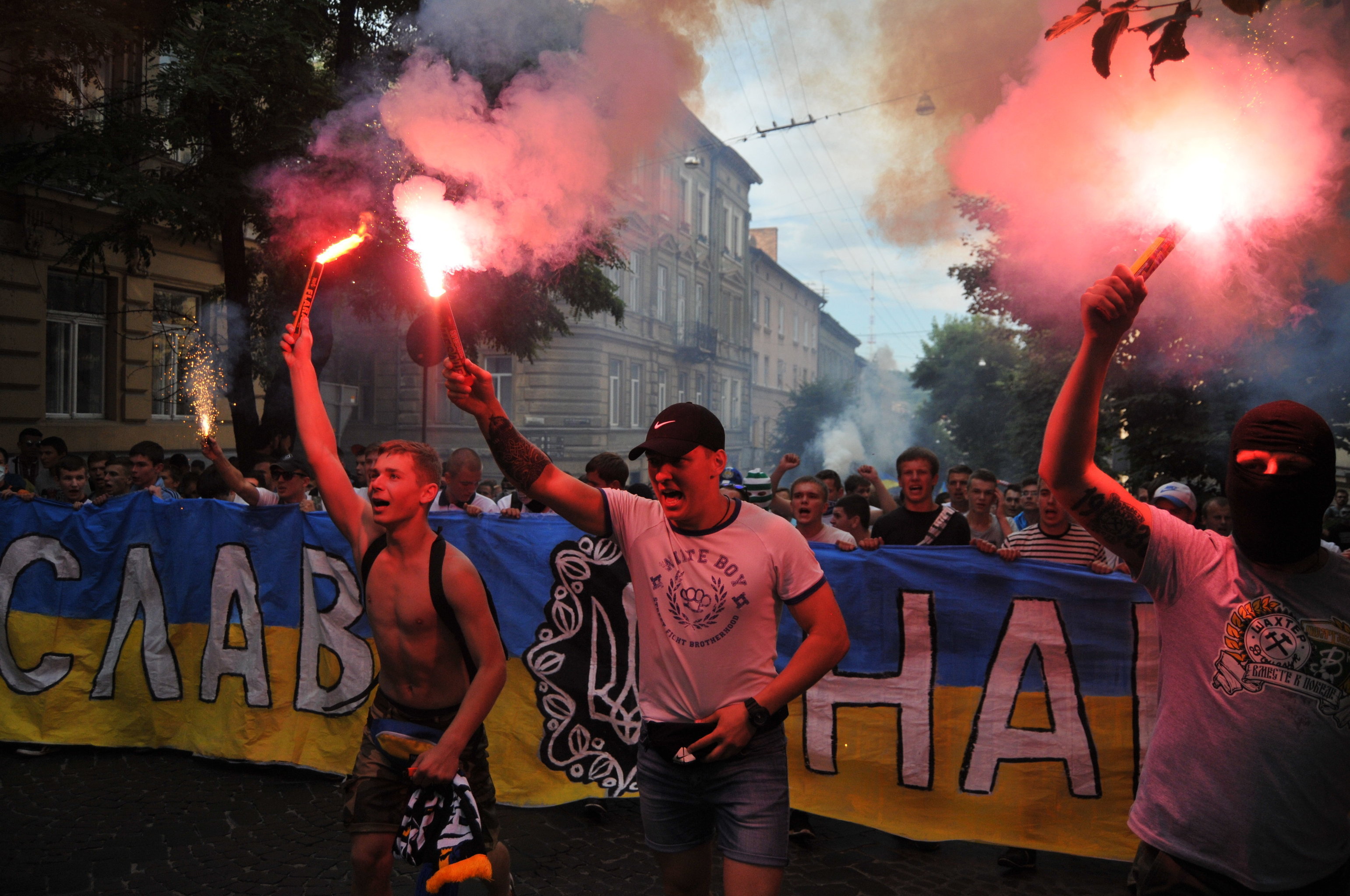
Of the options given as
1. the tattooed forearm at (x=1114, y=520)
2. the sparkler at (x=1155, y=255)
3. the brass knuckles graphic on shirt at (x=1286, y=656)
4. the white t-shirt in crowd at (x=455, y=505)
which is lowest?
the white t-shirt in crowd at (x=455, y=505)

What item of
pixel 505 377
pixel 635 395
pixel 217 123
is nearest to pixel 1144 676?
pixel 217 123

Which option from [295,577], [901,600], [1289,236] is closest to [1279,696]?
[901,600]

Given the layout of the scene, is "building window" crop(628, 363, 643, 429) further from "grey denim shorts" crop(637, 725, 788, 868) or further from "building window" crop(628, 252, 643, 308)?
"grey denim shorts" crop(637, 725, 788, 868)

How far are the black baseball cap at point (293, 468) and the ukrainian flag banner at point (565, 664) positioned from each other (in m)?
0.78

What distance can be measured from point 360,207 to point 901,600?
296 inches

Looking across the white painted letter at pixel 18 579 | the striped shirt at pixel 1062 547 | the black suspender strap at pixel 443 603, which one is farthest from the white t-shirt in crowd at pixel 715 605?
the white painted letter at pixel 18 579

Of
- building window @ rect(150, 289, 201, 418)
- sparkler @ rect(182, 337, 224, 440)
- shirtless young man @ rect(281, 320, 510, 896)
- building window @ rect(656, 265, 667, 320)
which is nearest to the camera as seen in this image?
shirtless young man @ rect(281, 320, 510, 896)

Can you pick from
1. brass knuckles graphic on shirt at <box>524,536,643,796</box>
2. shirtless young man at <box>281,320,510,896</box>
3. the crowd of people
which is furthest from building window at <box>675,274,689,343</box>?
shirtless young man at <box>281,320,510,896</box>

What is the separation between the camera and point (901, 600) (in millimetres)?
5230

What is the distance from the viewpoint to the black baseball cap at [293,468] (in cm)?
700

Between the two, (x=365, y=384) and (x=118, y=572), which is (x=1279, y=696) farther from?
Answer: (x=365, y=384)

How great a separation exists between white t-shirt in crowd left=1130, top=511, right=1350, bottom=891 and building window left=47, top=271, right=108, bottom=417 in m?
16.2

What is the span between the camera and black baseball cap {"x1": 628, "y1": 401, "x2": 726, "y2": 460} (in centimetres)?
285

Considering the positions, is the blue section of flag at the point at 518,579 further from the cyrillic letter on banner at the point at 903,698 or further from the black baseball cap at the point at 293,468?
the black baseball cap at the point at 293,468
